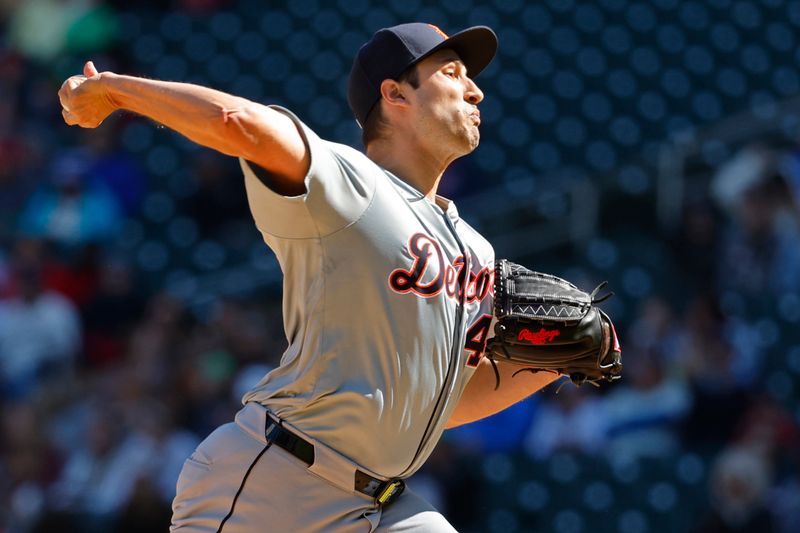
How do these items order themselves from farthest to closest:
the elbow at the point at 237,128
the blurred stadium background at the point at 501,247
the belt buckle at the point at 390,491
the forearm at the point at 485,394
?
the blurred stadium background at the point at 501,247, the forearm at the point at 485,394, the belt buckle at the point at 390,491, the elbow at the point at 237,128

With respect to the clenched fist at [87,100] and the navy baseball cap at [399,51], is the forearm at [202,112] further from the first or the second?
the navy baseball cap at [399,51]

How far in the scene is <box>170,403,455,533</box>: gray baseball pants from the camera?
8.46ft

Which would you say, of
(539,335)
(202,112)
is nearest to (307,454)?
(539,335)

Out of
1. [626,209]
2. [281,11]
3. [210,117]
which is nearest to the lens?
[210,117]

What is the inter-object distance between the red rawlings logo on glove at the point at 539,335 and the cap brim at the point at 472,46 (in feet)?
2.20

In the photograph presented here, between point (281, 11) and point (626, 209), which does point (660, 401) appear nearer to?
point (626, 209)

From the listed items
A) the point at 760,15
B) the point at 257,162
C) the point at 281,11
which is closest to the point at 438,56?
the point at 257,162

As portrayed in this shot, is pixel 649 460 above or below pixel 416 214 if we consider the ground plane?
below

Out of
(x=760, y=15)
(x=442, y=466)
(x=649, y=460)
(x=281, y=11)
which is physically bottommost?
(x=649, y=460)

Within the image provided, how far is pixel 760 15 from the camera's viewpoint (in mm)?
8242

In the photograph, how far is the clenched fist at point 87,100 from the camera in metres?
2.45

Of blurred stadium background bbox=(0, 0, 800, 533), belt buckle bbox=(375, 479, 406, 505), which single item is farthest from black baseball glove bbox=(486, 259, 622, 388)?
blurred stadium background bbox=(0, 0, 800, 533)

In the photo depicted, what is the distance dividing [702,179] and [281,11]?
3717 millimetres

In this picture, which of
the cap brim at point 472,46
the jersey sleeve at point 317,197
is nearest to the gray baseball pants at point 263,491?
the jersey sleeve at point 317,197
